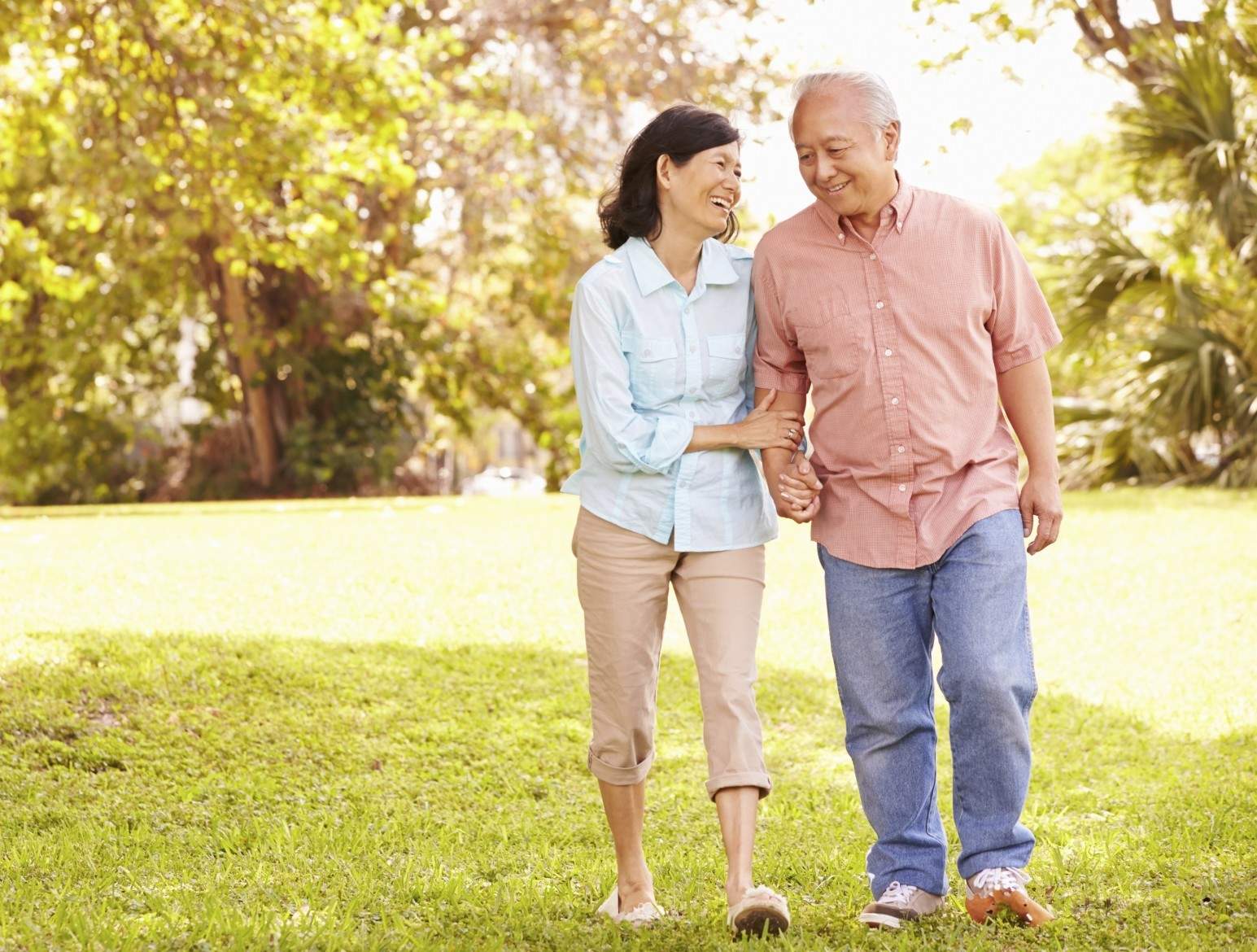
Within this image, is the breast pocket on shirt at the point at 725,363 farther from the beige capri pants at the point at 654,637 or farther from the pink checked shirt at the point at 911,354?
the beige capri pants at the point at 654,637

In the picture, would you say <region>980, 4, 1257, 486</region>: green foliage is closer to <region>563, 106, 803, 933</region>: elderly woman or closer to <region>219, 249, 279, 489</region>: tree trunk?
<region>219, 249, 279, 489</region>: tree trunk

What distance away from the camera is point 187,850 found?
495cm

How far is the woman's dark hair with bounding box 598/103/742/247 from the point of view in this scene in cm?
391

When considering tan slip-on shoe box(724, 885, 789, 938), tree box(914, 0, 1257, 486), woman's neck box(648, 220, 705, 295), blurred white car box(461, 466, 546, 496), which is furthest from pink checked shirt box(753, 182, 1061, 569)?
blurred white car box(461, 466, 546, 496)

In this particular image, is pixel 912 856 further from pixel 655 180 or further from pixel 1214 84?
pixel 1214 84

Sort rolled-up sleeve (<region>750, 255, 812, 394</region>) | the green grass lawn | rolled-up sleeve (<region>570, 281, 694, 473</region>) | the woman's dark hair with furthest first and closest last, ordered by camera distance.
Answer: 1. the green grass lawn
2. rolled-up sleeve (<region>750, 255, 812, 394</region>)
3. the woman's dark hair
4. rolled-up sleeve (<region>570, 281, 694, 473</region>)

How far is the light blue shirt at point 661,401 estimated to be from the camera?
12.6 ft

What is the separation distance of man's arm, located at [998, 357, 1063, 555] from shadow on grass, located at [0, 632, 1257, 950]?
1.07 meters

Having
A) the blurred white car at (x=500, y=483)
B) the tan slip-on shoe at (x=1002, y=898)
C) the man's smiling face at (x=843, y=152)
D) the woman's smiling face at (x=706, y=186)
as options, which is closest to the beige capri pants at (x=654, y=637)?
the tan slip-on shoe at (x=1002, y=898)

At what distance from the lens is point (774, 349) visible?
4.03 m

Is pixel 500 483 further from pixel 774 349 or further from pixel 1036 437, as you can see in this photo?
pixel 1036 437

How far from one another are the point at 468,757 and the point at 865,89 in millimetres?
3606

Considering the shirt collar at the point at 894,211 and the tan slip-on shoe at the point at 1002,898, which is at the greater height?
the shirt collar at the point at 894,211

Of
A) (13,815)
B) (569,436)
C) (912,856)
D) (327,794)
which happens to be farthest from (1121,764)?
(569,436)
